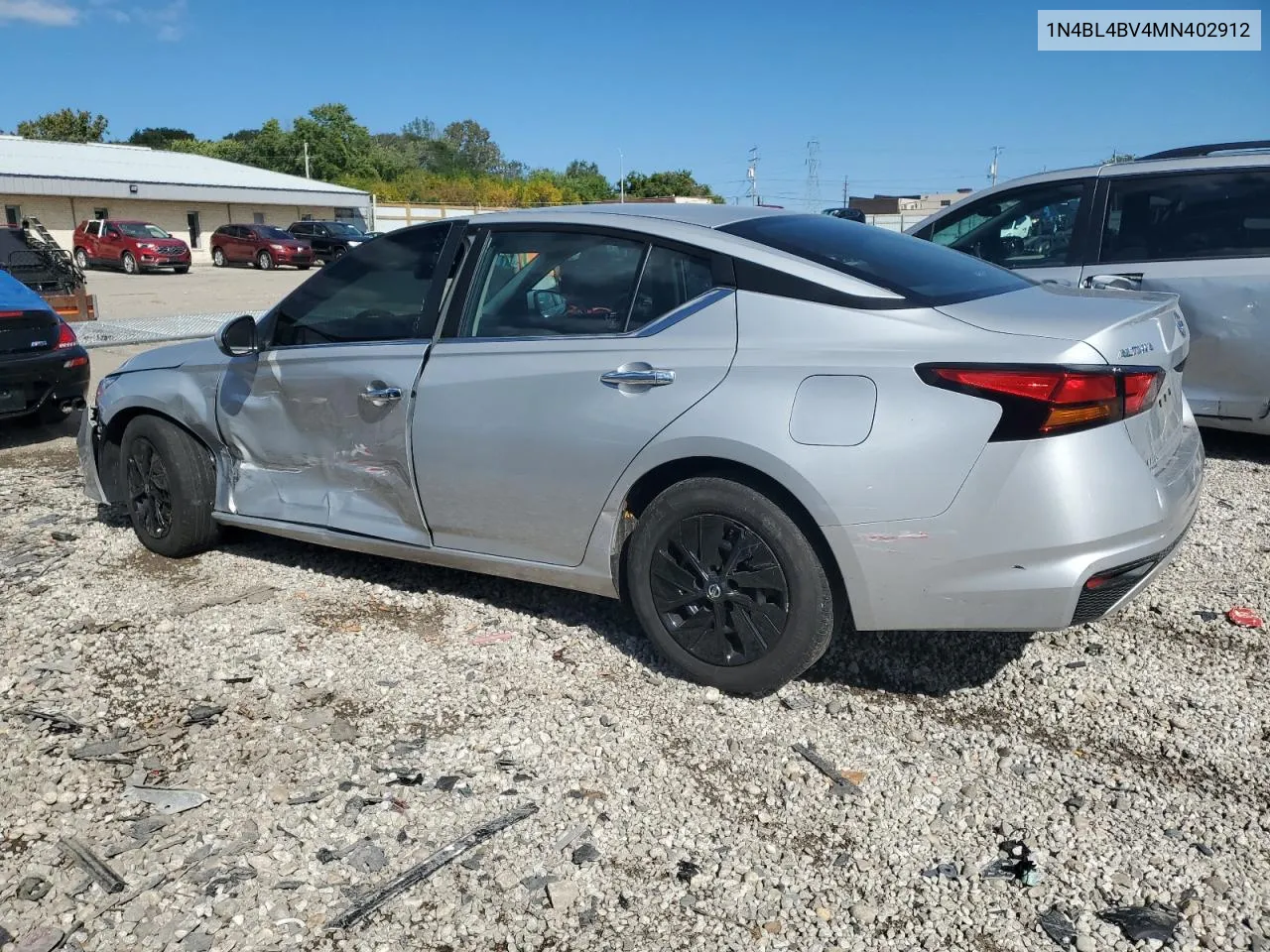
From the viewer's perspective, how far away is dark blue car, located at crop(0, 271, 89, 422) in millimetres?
7480

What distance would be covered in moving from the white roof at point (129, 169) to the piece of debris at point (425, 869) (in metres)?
43.8

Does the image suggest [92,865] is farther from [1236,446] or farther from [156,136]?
[156,136]

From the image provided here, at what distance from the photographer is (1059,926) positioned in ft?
8.12

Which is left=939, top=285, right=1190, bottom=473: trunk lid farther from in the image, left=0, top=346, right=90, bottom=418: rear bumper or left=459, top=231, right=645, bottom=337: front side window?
left=0, top=346, right=90, bottom=418: rear bumper

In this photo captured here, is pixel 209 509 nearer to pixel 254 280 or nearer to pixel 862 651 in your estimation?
pixel 862 651

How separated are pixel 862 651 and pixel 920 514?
3.38ft

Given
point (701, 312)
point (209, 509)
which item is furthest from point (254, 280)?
point (701, 312)

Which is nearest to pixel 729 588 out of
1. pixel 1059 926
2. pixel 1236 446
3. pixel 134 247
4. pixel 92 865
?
pixel 1059 926

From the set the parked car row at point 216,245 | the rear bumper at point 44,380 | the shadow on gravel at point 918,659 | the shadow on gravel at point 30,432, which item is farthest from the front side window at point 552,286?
the parked car row at point 216,245

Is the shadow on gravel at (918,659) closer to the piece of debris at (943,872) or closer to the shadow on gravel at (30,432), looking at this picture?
the piece of debris at (943,872)

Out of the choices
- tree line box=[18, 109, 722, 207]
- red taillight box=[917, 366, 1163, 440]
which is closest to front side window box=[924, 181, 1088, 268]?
red taillight box=[917, 366, 1163, 440]

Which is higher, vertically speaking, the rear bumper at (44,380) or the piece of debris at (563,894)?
the rear bumper at (44,380)

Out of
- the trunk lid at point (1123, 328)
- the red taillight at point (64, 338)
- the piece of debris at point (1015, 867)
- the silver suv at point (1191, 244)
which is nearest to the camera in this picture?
the piece of debris at point (1015, 867)

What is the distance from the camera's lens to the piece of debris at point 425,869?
2562mm
